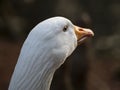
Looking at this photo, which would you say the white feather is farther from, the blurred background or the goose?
the blurred background

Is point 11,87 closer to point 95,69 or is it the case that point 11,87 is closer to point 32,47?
point 32,47

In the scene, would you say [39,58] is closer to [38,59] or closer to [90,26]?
[38,59]

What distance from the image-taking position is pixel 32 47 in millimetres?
2334

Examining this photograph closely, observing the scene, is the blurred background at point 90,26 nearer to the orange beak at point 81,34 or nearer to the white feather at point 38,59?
the orange beak at point 81,34

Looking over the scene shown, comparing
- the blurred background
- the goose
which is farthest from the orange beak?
the blurred background

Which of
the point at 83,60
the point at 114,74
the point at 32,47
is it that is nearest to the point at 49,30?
the point at 32,47

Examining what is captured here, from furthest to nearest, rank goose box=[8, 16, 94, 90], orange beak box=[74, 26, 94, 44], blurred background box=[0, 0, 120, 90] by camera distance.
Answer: blurred background box=[0, 0, 120, 90] < orange beak box=[74, 26, 94, 44] < goose box=[8, 16, 94, 90]

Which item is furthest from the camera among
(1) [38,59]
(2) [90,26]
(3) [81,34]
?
(2) [90,26]

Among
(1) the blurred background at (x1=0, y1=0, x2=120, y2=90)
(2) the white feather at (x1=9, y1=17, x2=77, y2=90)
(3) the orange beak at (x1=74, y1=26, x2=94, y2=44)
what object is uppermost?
(2) the white feather at (x1=9, y1=17, x2=77, y2=90)

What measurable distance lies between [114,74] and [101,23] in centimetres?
106

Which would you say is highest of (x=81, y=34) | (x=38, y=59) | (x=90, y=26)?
(x=38, y=59)

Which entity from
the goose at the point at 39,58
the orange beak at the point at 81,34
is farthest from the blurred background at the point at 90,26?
the goose at the point at 39,58

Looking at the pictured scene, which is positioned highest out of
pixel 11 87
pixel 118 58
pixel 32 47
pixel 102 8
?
pixel 32 47

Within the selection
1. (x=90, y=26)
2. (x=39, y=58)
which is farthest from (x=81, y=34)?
(x=90, y=26)
